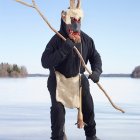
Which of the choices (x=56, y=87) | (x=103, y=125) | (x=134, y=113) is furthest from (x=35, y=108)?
(x=56, y=87)

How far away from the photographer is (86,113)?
384 centimetres

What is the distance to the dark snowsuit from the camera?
3.63 m

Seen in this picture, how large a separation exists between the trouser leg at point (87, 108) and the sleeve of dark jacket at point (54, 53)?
26 cm

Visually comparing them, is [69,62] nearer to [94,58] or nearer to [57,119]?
[94,58]

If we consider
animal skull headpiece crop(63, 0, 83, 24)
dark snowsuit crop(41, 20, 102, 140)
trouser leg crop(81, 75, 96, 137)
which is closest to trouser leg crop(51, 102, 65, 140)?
dark snowsuit crop(41, 20, 102, 140)

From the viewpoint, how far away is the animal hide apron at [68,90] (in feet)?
12.2

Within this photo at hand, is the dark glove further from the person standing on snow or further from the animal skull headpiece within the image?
the animal skull headpiece

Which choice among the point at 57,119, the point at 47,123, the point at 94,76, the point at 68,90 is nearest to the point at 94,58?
the point at 94,76

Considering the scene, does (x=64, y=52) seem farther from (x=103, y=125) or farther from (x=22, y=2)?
(x=103, y=125)

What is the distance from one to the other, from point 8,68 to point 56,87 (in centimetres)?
1405

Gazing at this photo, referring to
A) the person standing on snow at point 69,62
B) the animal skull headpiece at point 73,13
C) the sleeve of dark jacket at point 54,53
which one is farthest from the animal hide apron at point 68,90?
the animal skull headpiece at point 73,13

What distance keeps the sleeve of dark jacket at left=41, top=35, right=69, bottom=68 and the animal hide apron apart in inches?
5.0

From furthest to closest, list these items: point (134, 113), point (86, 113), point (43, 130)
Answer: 1. point (134, 113)
2. point (43, 130)
3. point (86, 113)

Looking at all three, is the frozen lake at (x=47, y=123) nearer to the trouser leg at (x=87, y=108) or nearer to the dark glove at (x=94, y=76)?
the trouser leg at (x=87, y=108)
